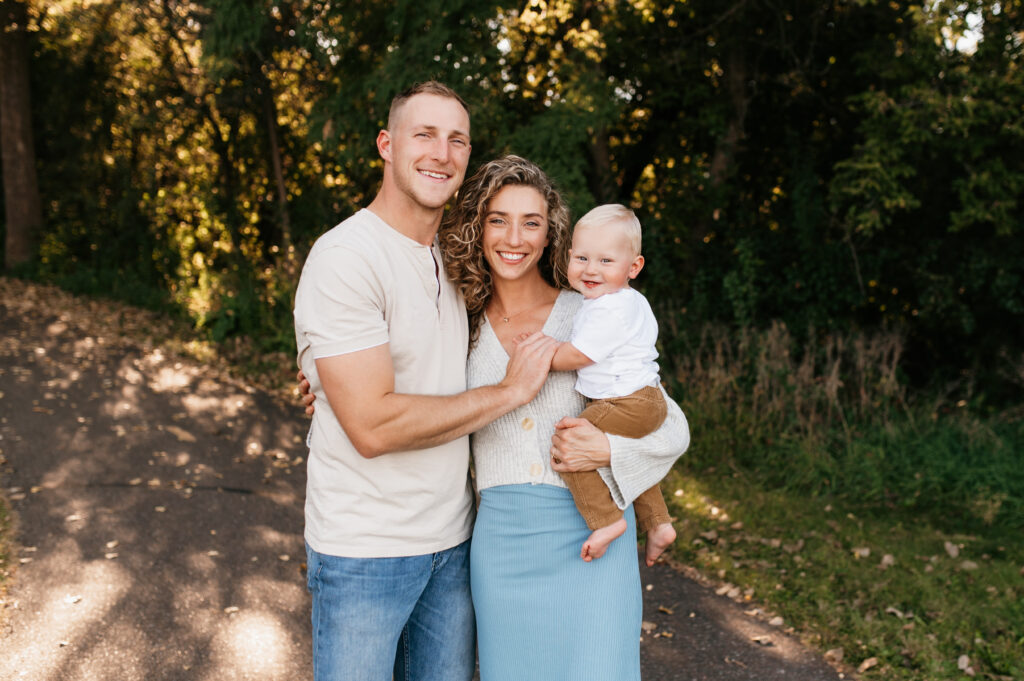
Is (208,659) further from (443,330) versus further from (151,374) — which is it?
(151,374)

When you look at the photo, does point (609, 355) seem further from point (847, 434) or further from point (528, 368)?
point (847, 434)

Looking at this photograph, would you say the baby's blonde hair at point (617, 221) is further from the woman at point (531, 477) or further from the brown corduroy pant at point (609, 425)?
the brown corduroy pant at point (609, 425)

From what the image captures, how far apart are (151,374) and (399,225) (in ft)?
24.8

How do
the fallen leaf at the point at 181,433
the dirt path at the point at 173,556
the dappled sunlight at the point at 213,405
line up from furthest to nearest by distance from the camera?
the dappled sunlight at the point at 213,405 → the fallen leaf at the point at 181,433 → the dirt path at the point at 173,556

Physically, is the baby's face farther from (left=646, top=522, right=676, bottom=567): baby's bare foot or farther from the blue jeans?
the blue jeans

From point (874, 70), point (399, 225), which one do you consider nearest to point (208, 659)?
point (399, 225)

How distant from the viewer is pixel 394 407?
6.81ft

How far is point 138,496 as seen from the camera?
5.61 m

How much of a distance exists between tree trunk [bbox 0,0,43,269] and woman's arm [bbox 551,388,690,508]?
14840mm

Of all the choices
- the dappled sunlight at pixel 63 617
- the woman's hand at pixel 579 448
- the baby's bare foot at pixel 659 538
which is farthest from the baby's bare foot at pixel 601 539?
the dappled sunlight at pixel 63 617

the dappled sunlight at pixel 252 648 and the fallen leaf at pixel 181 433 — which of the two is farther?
the fallen leaf at pixel 181 433

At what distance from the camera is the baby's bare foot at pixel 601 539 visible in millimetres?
2326

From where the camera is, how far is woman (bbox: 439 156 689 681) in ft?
7.61

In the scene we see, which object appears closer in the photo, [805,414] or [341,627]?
[341,627]
